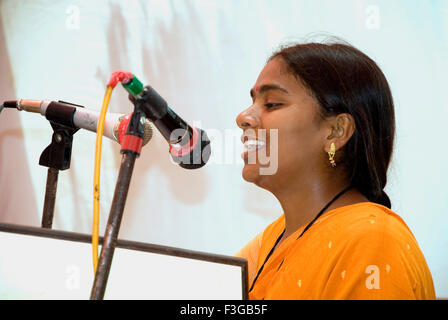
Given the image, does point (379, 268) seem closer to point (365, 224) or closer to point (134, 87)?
point (365, 224)

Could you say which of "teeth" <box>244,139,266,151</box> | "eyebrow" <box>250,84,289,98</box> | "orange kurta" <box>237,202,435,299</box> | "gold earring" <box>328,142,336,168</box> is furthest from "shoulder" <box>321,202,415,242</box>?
"eyebrow" <box>250,84,289,98</box>

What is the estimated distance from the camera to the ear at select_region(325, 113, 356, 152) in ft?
3.93

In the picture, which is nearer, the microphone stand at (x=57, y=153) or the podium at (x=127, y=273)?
the podium at (x=127, y=273)

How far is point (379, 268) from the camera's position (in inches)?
34.6

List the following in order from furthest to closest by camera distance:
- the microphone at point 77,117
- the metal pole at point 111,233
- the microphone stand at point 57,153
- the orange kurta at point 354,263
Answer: the microphone stand at point 57,153
the microphone at point 77,117
the orange kurta at point 354,263
the metal pole at point 111,233

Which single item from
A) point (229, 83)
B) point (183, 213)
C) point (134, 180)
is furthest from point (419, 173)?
point (134, 180)

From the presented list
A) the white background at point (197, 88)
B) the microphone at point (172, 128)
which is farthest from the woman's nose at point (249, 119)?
the white background at point (197, 88)

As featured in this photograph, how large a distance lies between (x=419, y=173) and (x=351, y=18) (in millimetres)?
717

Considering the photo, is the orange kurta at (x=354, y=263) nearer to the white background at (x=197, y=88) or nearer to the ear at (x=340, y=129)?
the ear at (x=340, y=129)

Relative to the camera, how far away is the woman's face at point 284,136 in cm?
117

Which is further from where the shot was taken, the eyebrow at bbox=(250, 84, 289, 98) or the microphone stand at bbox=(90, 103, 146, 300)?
the eyebrow at bbox=(250, 84, 289, 98)

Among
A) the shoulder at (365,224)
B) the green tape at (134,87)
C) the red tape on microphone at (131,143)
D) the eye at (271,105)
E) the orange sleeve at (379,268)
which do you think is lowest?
the orange sleeve at (379,268)

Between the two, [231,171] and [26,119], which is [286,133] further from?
[26,119]

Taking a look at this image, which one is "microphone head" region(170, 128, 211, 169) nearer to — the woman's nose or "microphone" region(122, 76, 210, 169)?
"microphone" region(122, 76, 210, 169)
